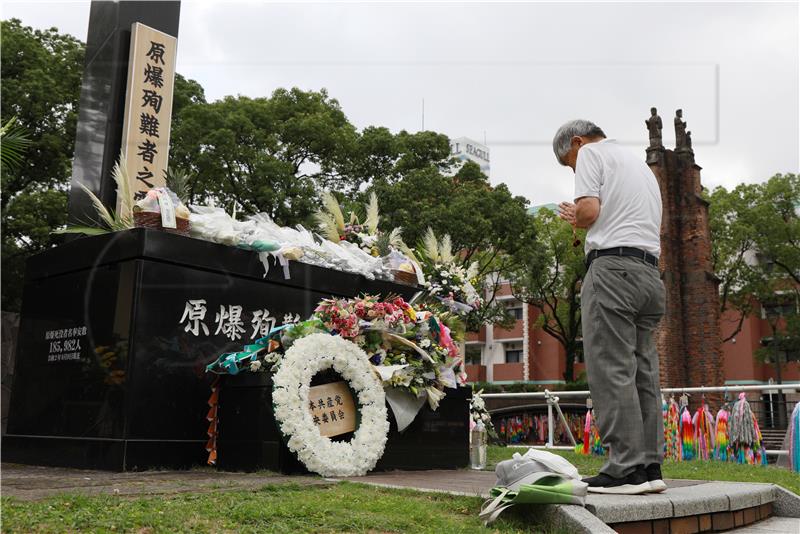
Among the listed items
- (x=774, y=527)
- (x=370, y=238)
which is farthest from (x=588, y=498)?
(x=370, y=238)

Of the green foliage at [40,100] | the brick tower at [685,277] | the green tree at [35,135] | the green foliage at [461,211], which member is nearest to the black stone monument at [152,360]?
the green tree at [35,135]

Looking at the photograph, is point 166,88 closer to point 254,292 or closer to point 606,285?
point 254,292

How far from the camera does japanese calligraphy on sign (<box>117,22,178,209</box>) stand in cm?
789

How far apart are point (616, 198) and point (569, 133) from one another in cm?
50

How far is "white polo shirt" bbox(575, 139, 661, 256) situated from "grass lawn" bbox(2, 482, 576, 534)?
4.69 ft

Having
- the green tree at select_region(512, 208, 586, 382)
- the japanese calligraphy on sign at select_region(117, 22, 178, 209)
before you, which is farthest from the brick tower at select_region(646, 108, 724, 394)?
the japanese calligraphy on sign at select_region(117, 22, 178, 209)

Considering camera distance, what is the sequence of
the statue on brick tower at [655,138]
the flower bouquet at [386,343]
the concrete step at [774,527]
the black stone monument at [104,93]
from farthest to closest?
1. the statue on brick tower at [655,138]
2. the black stone monument at [104,93]
3. the flower bouquet at [386,343]
4. the concrete step at [774,527]

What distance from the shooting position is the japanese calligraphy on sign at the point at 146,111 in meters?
7.89

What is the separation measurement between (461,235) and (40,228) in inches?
465

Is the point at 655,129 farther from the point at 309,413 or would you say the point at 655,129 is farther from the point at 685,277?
the point at 309,413

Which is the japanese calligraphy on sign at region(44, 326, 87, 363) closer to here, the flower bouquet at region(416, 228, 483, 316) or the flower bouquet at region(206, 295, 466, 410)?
the flower bouquet at region(206, 295, 466, 410)

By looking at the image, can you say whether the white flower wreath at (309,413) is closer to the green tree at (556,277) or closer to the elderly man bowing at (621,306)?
the elderly man bowing at (621,306)

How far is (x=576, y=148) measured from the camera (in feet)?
13.1

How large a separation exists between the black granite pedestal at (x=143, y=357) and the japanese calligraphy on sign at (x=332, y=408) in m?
0.32
